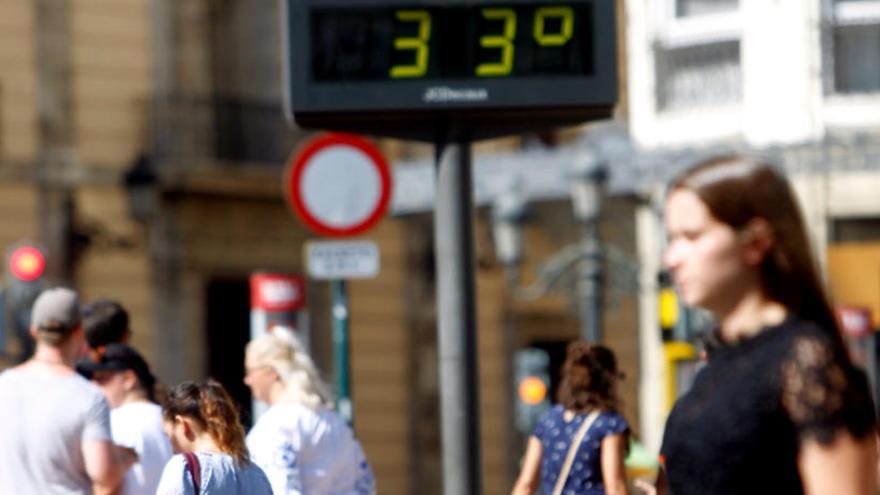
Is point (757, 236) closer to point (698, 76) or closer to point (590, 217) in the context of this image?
point (590, 217)

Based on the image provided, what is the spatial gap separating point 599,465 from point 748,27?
34.0ft

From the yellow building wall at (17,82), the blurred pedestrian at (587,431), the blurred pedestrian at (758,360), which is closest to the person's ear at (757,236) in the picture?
the blurred pedestrian at (758,360)

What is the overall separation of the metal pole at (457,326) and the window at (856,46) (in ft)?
36.3

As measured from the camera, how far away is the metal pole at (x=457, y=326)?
8.98 m

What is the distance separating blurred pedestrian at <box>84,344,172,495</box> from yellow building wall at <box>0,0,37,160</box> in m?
18.3

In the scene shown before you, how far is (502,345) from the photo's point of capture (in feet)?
111

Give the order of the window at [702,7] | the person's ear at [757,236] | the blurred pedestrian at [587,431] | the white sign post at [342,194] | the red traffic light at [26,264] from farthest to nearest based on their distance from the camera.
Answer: the window at [702,7]
the red traffic light at [26,264]
the white sign post at [342,194]
the blurred pedestrian at [587,431]
the person's ear at [757,236]

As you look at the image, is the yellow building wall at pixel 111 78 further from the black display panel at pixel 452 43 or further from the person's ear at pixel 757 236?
the person's ear at pixel 757 236

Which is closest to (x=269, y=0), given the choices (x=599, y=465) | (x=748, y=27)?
(x=748, y=27)

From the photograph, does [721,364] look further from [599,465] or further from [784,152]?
[784,152]

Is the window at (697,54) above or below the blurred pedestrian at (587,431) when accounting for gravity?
above

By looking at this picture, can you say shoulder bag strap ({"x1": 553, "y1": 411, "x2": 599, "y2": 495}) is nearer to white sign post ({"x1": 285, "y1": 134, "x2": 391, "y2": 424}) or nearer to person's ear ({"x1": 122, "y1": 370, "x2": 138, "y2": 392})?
person's ear ({"x1": 122, "y1": 370, "x2": 138, "y2": 392})

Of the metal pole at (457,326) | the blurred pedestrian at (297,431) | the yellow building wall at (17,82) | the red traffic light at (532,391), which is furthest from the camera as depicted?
the yellow building wall at (17,82)

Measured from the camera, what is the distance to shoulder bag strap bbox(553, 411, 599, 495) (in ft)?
32.3
